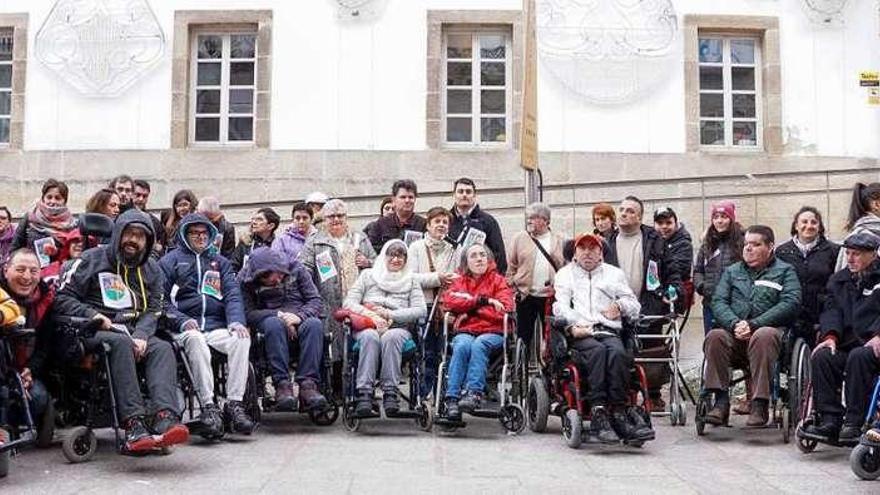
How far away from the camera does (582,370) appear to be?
21.4 feet

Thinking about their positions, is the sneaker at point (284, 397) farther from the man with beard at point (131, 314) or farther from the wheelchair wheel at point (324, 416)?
the man with beard at point (131, 314)

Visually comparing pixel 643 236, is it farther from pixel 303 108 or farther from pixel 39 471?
pixel 303 108

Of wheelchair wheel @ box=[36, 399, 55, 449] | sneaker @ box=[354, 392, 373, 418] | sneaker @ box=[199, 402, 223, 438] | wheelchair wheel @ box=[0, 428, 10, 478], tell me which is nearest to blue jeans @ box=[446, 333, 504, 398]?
sneaker @ box=[354, 392, 373, 418]

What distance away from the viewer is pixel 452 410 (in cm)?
662

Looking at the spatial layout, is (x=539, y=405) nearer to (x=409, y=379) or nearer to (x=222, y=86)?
(x=409, y=379)

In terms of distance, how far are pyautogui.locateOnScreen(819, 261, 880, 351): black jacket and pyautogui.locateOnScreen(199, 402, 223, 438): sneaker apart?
3763mm

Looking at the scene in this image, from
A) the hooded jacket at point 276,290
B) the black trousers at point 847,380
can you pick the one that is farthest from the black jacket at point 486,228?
the black trousers at point 847,380

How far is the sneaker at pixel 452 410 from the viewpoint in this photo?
661cm

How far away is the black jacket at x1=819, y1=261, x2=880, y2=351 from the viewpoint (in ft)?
20.1

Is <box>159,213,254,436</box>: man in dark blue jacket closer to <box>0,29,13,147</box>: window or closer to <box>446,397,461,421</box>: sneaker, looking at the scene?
<box>446,397,461,421</box>: sneaker

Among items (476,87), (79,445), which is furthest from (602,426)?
(476,87)

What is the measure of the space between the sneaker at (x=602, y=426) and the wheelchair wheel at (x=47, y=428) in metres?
3.28

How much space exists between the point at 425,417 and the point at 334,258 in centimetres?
148

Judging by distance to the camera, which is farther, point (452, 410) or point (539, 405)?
point (539, 405)
